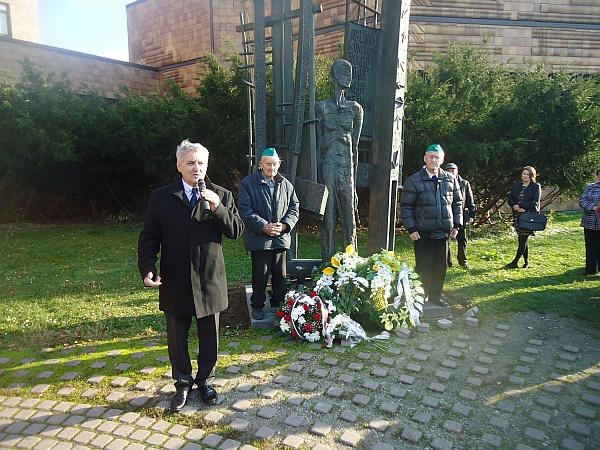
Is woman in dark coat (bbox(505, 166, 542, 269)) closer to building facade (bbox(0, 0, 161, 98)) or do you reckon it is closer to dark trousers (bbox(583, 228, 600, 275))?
dark trousers (bbox(583, 228, 600, 275))

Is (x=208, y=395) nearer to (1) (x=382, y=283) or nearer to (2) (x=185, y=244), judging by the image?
(2) (x=185, y=244)

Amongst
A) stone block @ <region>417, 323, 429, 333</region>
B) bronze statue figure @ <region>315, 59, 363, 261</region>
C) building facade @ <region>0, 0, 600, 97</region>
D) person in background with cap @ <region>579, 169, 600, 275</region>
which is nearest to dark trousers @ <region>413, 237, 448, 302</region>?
stone block @ <region>417, 323, 429, 333</region>

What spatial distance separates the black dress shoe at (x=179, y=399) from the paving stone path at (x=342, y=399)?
0.06 meters

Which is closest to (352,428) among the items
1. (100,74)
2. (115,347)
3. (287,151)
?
(115,347)

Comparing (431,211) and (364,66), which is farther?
(364,66)

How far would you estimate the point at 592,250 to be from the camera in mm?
6836

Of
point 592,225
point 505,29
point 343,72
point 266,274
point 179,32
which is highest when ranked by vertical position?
point 179,32

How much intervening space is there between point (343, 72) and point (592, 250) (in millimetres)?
5025

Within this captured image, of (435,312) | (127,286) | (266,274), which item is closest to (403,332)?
(435,312)

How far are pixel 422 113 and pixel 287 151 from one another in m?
5.90

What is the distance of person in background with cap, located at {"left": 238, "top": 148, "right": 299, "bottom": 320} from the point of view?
4.57m

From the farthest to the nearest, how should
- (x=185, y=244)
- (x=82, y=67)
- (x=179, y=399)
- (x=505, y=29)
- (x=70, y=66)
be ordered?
(x=82, y=67) → (x=70, y=66) → (x=505, y=29) → (x=179, y=399) → (x=185, y=244)

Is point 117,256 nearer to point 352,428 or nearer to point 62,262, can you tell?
point 62,262

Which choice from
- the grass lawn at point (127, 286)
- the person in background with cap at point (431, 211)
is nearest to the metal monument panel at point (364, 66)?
the person in background with cap at point (431, 211)
